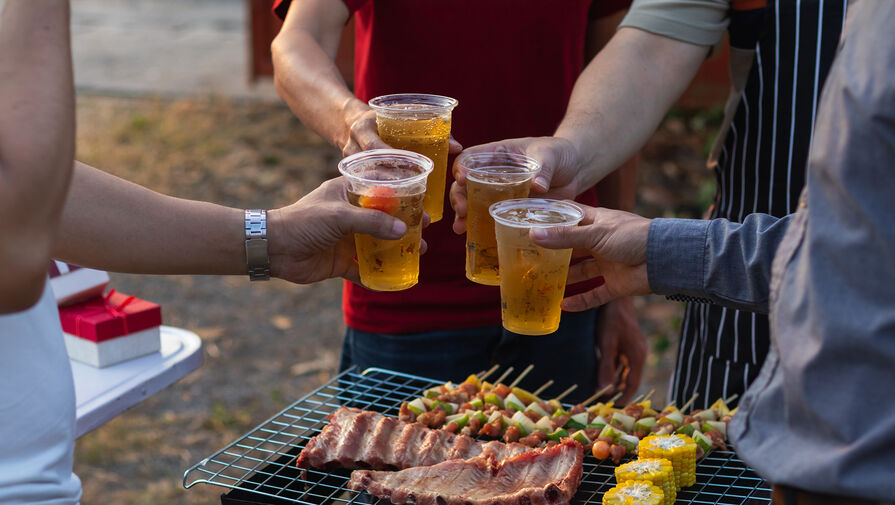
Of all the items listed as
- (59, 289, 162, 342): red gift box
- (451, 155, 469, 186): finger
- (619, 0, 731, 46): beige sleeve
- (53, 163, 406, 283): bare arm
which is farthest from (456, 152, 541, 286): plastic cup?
(59, 289, 162, 342): red gift box

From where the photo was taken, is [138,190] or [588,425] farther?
[588,425]

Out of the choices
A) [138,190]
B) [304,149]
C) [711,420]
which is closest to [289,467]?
[138,190]

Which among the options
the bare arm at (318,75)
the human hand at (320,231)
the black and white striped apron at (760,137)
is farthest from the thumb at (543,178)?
the black and white striped apron at (760,137)

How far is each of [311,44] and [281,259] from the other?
0.92 metres

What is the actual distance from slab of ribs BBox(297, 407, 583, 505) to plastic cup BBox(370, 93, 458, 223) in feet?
2.07

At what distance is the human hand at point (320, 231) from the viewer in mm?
2252

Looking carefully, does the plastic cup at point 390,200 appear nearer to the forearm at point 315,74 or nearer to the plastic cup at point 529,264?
the plastic cup at point 529,264

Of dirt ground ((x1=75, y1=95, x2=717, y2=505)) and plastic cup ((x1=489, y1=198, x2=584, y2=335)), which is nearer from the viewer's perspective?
plastic cup ((x1=489, y1=198, x2=584, y2=335))

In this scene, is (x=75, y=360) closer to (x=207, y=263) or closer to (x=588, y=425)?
(x=207, y=263)

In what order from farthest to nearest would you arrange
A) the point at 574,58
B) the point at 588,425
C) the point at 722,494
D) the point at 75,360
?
the point at 574,58 < the point at 75,360 < the point at 588,425 < the point at 722,494

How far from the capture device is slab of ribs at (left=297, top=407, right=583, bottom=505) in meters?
2.32

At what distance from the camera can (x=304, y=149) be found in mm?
9242

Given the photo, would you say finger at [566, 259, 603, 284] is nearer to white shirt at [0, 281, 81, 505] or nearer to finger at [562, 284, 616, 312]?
finger at [562, 284, 616, 312]

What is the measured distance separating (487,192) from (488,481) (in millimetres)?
763
